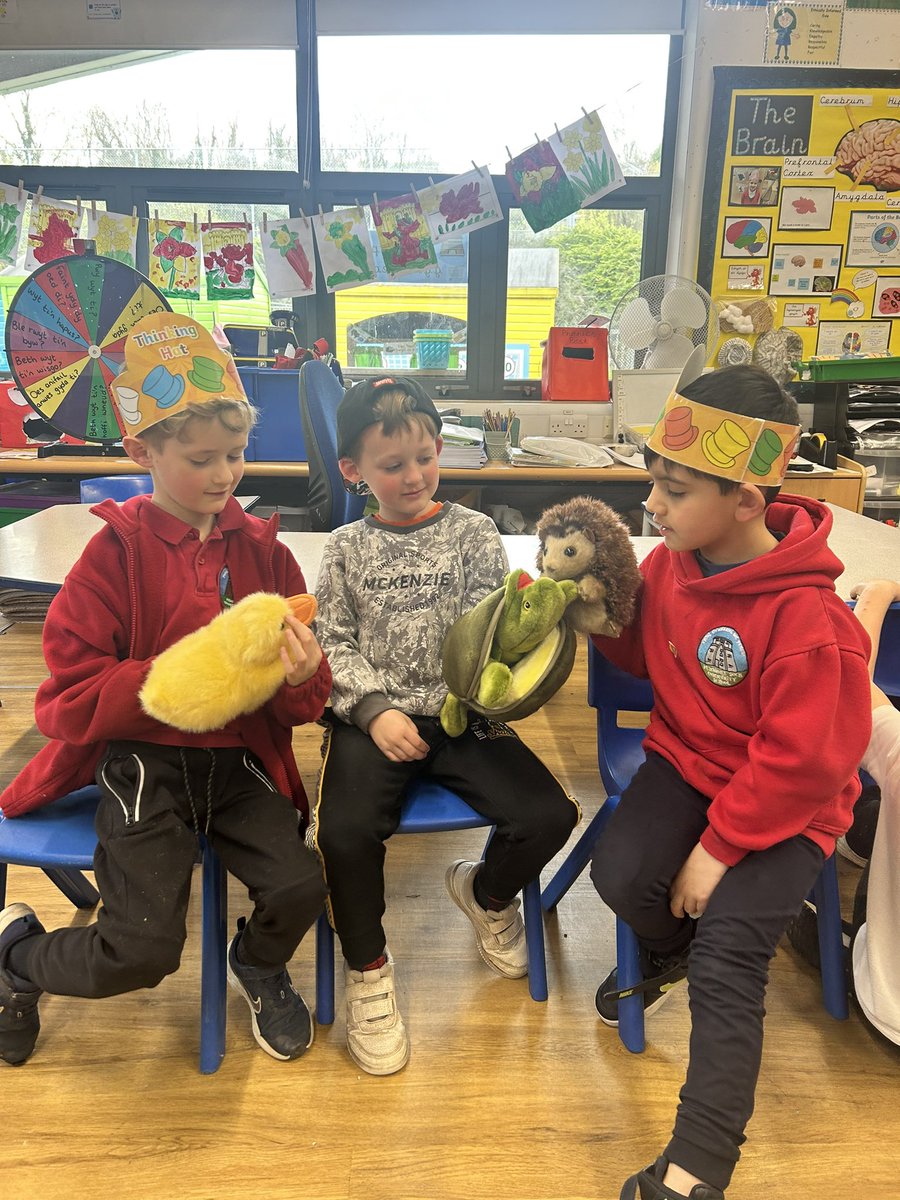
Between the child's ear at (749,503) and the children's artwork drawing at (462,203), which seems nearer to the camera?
the child's ear at (749,503)

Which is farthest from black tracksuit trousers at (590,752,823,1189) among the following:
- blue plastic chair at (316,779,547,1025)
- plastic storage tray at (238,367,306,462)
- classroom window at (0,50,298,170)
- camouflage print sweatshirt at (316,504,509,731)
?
classroom window at (0,50,298,170)

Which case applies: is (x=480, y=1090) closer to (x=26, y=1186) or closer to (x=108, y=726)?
(x=26, y=1186)

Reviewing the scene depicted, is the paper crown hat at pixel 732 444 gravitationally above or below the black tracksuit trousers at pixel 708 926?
above

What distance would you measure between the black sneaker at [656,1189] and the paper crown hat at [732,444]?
2.84 feet

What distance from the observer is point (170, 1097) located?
3.75 feet

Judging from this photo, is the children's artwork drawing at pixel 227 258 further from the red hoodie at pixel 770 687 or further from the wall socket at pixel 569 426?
the red hoodie at pixel 770 687

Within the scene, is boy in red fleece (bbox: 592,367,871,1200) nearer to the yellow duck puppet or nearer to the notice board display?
the yellow duck puppet

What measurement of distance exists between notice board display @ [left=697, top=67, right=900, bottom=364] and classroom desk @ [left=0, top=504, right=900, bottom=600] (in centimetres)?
170

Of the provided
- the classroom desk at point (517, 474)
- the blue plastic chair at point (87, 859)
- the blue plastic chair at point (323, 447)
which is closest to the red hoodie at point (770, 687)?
the blue plastic chair at point (87, 859)

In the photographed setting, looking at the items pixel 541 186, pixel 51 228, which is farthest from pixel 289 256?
pixel 541 186

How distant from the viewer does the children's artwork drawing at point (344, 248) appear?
134 inches

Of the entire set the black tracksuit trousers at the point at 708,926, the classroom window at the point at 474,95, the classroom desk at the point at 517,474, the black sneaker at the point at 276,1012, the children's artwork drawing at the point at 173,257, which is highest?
the classroom window at the point at 474,95

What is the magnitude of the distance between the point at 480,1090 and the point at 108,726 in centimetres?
76

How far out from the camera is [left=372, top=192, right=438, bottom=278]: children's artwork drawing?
336 centimetres
